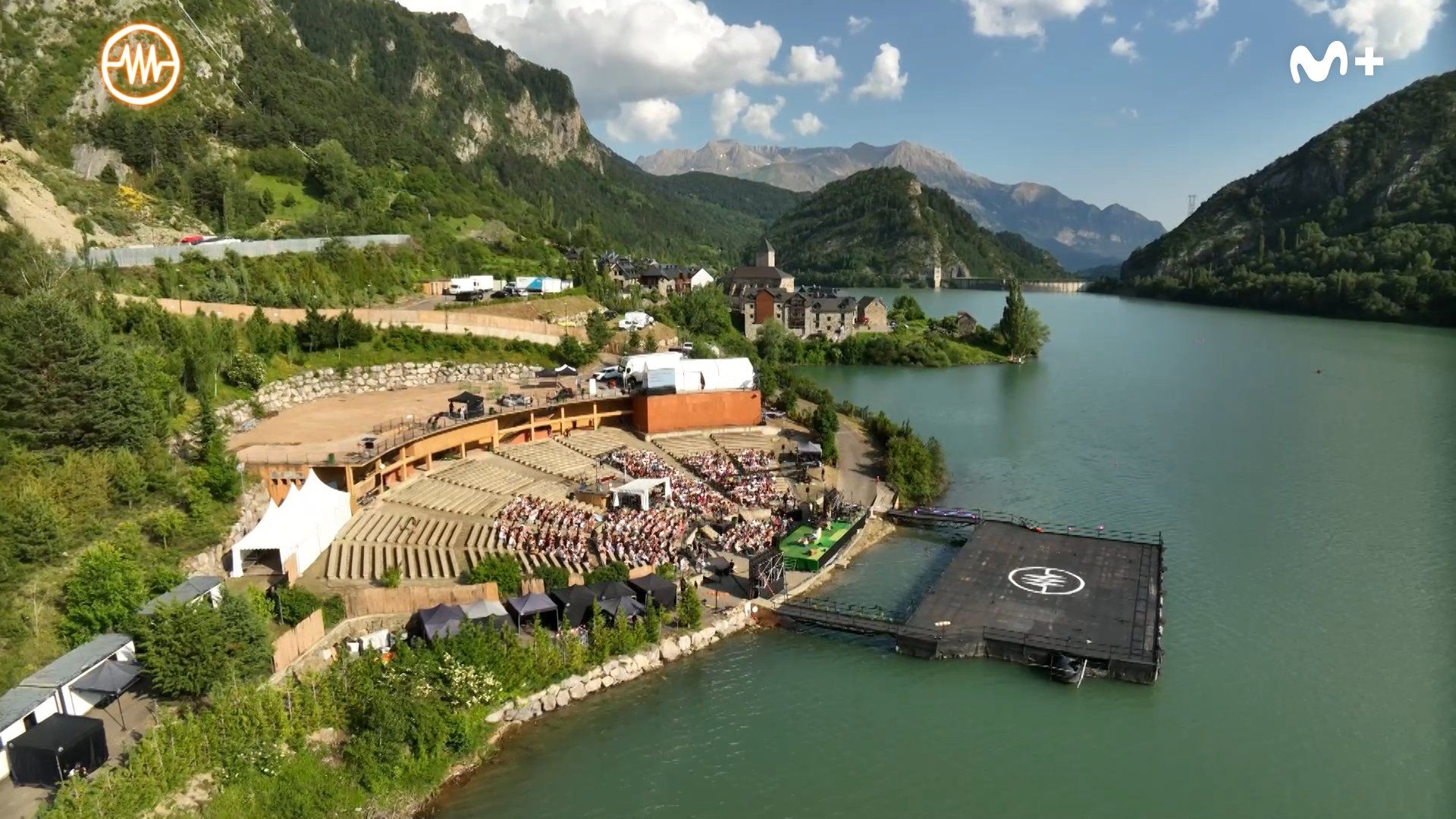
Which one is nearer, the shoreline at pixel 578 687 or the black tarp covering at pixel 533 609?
the shoreline at pixel 578 687

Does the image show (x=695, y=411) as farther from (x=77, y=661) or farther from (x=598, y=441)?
(x=77, y=661)

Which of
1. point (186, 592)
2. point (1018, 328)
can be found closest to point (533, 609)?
point (186, 592)

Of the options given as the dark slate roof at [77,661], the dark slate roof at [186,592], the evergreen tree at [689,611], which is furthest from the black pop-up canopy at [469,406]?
the dark slate roof at [77,661]

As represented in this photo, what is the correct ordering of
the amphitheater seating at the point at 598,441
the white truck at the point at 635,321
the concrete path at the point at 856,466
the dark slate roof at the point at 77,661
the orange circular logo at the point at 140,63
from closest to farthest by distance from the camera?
the dark slate roof at the point at 77,661, the concrete path at the point at 856,466, the amphitheater seating at the point at 598,441, the white truck at the point at 635,321, the orange circular logo at the point at 140,63

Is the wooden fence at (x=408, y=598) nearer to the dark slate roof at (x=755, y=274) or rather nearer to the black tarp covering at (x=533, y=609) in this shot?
the black tarp covering at (x=533, y=609)

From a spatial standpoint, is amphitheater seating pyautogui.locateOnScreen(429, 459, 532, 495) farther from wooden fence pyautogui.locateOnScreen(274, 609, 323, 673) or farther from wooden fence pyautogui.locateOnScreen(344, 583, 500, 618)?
wooden fence pyautogui.locateOnScreen(274, 609, 323, 673)

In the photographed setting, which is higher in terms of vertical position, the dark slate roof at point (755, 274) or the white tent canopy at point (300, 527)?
the dark slate roof at point (755, 274)

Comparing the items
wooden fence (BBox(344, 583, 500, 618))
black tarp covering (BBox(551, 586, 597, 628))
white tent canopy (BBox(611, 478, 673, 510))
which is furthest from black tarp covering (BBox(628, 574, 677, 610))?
white tent canopy (BBox(611, 478, 673, 510))
